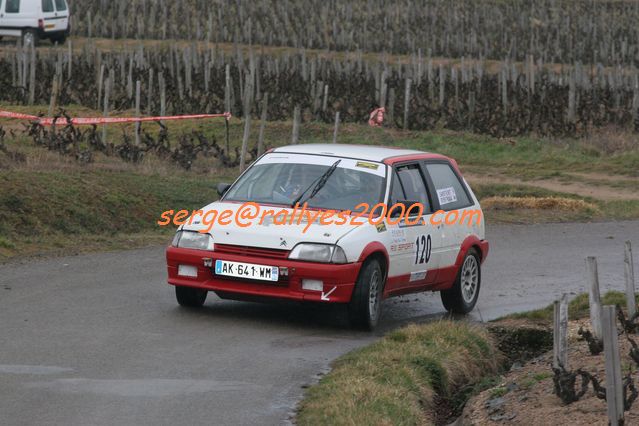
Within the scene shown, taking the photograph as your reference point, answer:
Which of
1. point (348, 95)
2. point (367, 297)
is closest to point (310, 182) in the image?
point (367, 297)

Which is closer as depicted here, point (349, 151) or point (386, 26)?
point (349, 151)

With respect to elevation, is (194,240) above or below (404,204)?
below

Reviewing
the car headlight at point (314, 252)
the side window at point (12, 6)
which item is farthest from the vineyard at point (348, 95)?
the car headlight at point (314, 252)

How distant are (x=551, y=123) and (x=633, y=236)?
17255 mm

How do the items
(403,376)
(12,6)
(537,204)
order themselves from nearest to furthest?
(403,376) < (537,204) < (12,6)

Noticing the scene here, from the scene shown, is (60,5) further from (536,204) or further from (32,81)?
(536,204)

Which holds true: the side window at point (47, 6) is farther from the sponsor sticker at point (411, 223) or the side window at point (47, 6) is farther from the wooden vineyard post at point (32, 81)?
the sponsor sticker at point (411, 223)

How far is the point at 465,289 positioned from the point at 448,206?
2.90 feet

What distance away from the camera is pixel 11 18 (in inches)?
1927

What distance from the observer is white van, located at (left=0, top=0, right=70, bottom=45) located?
48781mm

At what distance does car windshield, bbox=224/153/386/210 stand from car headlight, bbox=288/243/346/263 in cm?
87

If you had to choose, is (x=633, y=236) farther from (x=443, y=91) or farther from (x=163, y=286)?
(x=443, y=91)

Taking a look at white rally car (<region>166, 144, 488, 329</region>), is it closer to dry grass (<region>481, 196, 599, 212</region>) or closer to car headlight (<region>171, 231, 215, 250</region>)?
car headlight (<region>171, 231, 215, 250</region>)

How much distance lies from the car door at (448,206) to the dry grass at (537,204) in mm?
9734
